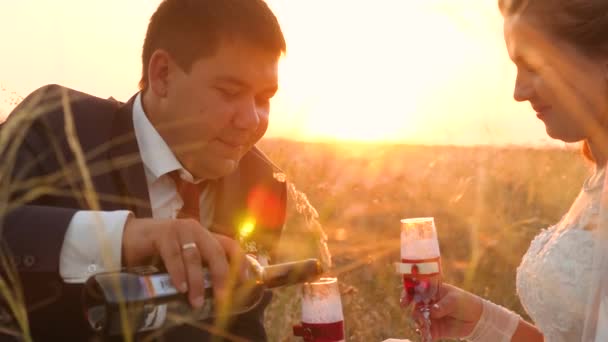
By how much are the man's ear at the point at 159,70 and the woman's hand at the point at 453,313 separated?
4.45 ft

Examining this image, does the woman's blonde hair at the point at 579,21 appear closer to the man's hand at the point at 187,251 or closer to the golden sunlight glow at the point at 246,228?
the golden sunlight glow at the point at 246,228

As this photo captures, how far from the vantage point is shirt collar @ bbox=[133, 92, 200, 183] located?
3092 millimetres

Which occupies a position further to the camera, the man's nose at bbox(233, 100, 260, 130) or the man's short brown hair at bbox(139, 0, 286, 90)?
the man's short brown hair at bbox(139, 0, 286, 90)

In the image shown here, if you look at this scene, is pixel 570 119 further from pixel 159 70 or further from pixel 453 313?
pixel 159 70

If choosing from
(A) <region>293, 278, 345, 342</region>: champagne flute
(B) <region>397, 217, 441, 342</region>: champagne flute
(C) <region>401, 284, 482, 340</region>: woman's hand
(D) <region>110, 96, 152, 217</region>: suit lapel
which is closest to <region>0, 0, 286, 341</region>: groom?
(D) <region>110, 96, 152, 217</region>: suit lapel

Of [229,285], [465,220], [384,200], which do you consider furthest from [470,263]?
[229,285]

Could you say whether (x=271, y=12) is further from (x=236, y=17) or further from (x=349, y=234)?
(x=349, y=234)

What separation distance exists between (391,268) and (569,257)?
399cm

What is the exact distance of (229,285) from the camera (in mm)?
1674

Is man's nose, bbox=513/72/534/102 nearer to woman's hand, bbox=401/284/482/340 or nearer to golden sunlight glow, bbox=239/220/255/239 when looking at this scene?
woman's hand, bbox=401/284/482/340

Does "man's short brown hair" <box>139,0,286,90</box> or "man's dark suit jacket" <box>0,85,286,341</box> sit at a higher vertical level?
"man's short brown hair" <box>139,0,286,90</box>

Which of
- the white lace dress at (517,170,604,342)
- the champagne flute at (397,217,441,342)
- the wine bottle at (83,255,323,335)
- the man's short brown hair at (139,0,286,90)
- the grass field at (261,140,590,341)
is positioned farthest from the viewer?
the grass field at (261,140,590,341)

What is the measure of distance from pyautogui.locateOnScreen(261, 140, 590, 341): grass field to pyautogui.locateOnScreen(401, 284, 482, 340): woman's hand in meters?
1.60

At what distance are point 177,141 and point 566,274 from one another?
4.98ft
